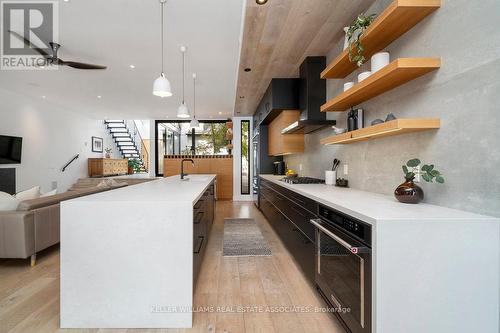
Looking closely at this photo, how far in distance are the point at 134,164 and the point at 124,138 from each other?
1362 mm

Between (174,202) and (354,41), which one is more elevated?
(354,41)

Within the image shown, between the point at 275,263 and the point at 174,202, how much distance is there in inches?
62.9

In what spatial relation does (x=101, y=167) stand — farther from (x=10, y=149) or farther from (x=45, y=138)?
(x=10, y=149)

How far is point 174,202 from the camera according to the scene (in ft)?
5.70

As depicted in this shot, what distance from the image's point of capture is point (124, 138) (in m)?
11.6

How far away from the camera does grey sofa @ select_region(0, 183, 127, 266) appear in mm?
2566

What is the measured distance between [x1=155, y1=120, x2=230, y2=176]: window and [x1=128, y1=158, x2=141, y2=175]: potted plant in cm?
320

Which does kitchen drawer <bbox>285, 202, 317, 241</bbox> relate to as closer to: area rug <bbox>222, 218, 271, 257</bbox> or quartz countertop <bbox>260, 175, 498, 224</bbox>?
quartz countertop <bbox>260, 175, 498, 224</bbox>

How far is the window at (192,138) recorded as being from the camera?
30.1 ft

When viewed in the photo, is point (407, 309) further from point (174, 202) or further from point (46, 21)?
point (46, 21)

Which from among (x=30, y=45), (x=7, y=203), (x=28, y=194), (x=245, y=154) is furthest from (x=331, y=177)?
(x=245, y=154)

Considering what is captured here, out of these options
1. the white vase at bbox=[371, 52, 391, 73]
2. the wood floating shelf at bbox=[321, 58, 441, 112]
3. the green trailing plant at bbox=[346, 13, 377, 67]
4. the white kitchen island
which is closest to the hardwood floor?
the white kitchen island

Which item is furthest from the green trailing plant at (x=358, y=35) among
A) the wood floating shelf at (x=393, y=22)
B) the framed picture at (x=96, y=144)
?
the framed picture at (x=96, y=144)

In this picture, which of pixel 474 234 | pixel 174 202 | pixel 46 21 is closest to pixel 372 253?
pixel 474 234
